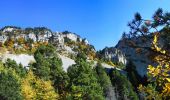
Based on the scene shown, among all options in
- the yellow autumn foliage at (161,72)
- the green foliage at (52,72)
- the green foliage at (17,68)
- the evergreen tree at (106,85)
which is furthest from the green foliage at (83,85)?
the yellow autumn foliage at (161,72)

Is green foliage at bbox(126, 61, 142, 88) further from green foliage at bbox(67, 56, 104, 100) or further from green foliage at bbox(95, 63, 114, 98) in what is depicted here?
green foliage at bbox(67, 56, 104, 100)

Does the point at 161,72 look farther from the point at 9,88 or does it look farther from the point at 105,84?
the point at 105,84

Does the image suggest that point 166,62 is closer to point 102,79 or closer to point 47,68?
point 47,68

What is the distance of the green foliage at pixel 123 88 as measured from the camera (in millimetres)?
97719

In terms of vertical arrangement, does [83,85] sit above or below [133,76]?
below

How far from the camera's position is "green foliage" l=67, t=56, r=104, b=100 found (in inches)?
2381

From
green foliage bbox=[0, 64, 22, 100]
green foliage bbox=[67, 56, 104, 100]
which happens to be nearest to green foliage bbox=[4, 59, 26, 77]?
green foliage bbox=[0, 64, 22, 100]

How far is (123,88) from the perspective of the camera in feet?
332

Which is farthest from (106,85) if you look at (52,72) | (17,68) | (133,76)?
(17,68)

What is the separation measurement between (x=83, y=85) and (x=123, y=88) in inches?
1588

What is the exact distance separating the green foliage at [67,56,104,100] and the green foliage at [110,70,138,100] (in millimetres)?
33312

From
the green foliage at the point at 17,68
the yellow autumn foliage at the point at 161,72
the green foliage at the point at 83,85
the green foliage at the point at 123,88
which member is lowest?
the yellow autumn foliage at the point at 161,72

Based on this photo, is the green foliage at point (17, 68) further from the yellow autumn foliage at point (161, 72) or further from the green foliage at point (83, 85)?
the yellow autumn foliage at point (161, 72)

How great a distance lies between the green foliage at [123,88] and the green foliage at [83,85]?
109 ft
